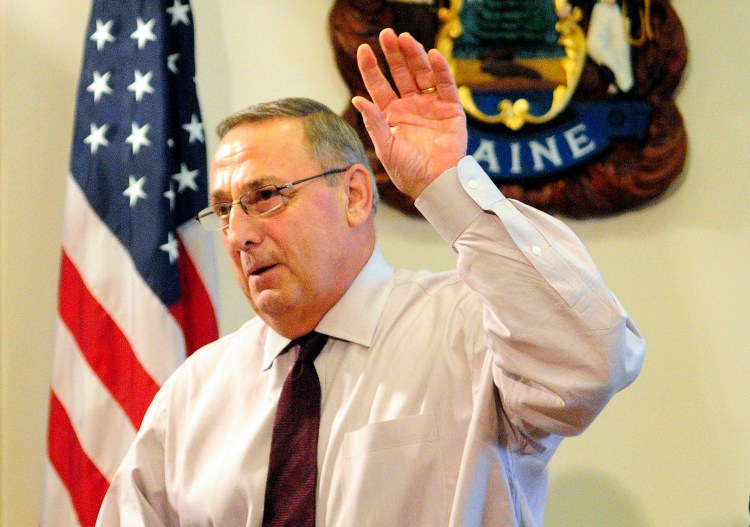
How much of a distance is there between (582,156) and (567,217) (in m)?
0.18

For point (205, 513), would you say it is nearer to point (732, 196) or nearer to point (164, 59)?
point (164, 59)

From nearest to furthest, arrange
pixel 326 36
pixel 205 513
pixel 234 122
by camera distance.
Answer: pixel 205 513, pixel 234 122, pixel 326 36

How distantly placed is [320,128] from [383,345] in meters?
0.45

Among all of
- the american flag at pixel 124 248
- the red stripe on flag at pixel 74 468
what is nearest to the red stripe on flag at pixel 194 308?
the american flag at pixel 124 248

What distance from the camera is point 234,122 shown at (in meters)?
1.70

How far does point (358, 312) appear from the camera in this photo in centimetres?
159

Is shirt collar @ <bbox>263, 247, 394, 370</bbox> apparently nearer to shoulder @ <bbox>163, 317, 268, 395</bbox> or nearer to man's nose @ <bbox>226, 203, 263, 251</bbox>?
shoulder @ <bbox>163, 317, 268, 395</bbox>

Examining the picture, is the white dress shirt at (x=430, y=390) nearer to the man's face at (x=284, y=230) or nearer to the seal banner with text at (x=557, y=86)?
the man's face at (x=284, y=230)

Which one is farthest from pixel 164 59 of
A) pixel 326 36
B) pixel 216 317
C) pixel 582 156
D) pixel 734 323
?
pixel 734 323

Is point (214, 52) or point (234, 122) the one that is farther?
point (214, 52)

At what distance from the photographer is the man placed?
4.11 ft

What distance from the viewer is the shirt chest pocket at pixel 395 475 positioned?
1.39m

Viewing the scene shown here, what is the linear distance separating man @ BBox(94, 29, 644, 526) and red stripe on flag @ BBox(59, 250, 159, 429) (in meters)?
0.55

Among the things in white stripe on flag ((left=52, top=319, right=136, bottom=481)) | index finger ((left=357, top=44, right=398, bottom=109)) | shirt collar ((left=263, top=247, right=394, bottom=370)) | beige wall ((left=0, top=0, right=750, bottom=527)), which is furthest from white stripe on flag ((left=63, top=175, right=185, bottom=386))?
index finger ((left=357, top=44, right=398, bottom=109))
